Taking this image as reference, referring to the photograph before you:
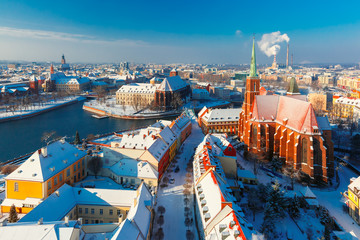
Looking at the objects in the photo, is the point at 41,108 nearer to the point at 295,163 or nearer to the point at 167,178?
the point at 167,178

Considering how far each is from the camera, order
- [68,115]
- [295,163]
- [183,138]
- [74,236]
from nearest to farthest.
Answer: [74,236]
[295,163]
[183,138]
[68,115]

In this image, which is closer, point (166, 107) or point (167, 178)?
point (167, 178)

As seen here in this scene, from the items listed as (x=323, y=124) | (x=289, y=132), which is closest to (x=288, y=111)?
(x=289, y=132)

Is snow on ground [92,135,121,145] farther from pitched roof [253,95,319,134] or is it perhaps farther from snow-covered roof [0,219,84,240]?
snow-covered roof [0,219,84,240]

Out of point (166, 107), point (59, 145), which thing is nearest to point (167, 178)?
point (59, 145)

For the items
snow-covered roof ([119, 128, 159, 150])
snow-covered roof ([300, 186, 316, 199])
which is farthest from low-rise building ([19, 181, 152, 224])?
snow-covered roof ([300, 186, 316, 199])

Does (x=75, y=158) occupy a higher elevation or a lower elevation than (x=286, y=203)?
higher
